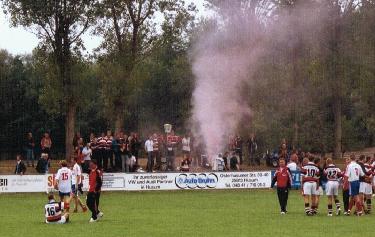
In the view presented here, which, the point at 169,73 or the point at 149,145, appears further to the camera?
the point at 169,73

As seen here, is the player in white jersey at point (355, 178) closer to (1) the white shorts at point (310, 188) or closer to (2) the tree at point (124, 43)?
(1) the white shorts at point (310, 188)

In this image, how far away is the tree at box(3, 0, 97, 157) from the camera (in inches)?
1946

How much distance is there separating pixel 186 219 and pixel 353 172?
688 cm

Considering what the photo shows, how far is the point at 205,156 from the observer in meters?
51.0

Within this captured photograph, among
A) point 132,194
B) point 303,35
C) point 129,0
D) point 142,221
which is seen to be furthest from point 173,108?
point 142,221

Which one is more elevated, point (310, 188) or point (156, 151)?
point (156, 151)

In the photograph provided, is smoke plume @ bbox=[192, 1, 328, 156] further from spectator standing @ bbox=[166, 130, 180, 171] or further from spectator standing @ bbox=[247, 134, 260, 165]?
spectator standing @ bbox=[166, 130, 180, 171]

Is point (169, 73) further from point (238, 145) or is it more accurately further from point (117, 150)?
point (117, 150)

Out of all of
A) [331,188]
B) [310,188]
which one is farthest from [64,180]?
[331,188]

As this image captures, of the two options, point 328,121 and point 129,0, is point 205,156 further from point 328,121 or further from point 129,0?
point 328,121

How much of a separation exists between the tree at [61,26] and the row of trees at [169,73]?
64 mm

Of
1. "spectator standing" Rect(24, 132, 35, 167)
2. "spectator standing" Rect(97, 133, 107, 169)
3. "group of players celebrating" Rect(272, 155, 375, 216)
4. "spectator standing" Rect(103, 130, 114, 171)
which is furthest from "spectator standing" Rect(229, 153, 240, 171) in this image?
"group of players celebrating" Rect(272, 155, 375, 216)

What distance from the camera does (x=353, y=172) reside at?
30703mm

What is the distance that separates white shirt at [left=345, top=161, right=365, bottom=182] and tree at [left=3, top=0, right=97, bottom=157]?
23461 mm
